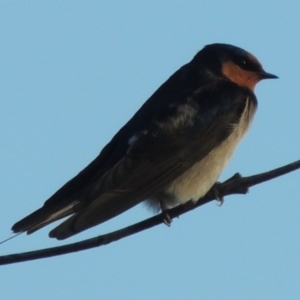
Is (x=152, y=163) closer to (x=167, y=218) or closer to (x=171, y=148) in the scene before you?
(x=171, y=148)

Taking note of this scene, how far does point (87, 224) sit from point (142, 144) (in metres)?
0.97

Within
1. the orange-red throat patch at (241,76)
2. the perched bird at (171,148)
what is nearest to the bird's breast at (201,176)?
the perched bird at (171,148)

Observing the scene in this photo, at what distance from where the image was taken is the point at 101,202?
3.81m

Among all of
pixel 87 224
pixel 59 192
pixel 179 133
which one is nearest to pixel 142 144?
pixel 179 133

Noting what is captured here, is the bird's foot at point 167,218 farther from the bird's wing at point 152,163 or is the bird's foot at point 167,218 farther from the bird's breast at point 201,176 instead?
the bird's breast at point 201,176

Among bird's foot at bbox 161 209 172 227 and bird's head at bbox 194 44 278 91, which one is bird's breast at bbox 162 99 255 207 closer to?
bird's foot at bbox 161 209 172 227

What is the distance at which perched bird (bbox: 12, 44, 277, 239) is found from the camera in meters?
3.90

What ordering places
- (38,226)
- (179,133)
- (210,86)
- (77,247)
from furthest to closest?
(210,86) < (179,133) < (38,226) < (77,247)

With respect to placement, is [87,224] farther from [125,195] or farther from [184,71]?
[184,71]

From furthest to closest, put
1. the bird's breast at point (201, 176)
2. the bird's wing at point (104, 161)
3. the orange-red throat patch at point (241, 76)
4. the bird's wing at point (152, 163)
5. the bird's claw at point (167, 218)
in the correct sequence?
the orange-red throat patch at point (241, 76)
the bird's breast at point (201, 176)
the bird's claw at point (167, 218)
the bird's wing at point (152, 163)
the bird's wing at point (104, 161)

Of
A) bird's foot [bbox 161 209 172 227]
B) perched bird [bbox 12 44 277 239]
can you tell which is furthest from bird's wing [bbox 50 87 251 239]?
bird's foot [bbox 161 209 172 227]

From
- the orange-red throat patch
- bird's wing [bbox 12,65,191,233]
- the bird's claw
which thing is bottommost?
the bird's claw

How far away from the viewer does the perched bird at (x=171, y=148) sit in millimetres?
3898

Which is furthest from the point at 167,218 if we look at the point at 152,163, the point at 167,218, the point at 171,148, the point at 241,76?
the point at 241,76
